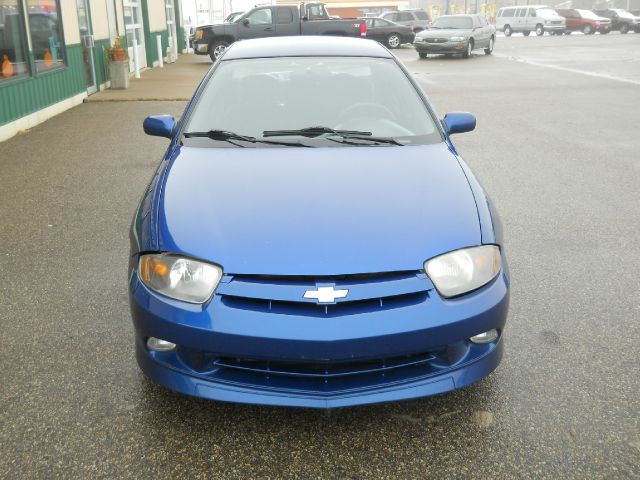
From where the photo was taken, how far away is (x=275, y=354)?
2.45 metres

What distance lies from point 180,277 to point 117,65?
13003mm

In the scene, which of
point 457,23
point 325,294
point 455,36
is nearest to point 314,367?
point 325,294

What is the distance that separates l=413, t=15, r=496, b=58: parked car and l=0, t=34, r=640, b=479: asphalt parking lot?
59.7 feet

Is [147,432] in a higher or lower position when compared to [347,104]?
lower

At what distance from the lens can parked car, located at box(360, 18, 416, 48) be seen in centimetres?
2988

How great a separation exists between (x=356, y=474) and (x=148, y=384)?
1.12 m

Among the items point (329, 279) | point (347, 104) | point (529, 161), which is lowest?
point (529, 161)

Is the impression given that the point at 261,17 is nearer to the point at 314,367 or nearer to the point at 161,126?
the point at 161,126

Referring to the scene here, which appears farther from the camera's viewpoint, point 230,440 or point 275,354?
point 230,440

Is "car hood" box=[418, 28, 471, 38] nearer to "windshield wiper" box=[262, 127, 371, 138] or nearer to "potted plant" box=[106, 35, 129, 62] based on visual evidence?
"potted plant" box=[106, 35, 129, 62]

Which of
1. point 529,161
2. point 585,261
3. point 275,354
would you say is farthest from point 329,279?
point 529,161

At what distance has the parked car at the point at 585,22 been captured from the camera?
43312mm

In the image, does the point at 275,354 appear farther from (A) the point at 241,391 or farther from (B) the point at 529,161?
(B) the point at 529,161

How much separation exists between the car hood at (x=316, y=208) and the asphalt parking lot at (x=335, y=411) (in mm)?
725
